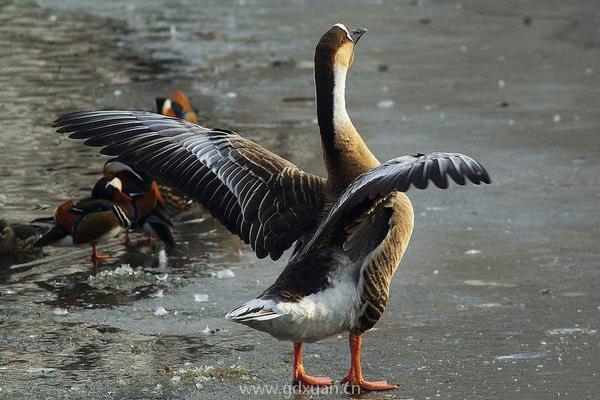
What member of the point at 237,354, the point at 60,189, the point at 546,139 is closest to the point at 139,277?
the point at 237,354

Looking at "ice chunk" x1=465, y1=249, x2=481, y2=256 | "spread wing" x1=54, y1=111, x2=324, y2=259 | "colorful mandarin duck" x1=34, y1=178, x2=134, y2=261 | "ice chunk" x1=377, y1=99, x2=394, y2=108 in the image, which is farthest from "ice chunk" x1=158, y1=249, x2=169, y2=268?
"ice chunk" x1=377, y1=99, x2=394, y2=108

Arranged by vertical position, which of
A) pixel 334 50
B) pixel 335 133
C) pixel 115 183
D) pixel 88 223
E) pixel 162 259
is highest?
Result: pixel 334 50

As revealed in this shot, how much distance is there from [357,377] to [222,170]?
126 centimetres

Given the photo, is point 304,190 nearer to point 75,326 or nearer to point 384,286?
point 384,286

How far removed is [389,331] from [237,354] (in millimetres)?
880

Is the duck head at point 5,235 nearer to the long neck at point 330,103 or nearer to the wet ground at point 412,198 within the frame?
the wet ground at point 412,198

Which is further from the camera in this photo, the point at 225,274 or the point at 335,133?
the point at 225,274

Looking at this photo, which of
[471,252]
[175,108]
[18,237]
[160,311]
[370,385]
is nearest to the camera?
[370,385]

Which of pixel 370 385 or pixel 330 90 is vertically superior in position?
pixel 330 90

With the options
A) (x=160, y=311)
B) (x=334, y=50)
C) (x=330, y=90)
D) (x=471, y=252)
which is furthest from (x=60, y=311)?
(x=471, y=252)

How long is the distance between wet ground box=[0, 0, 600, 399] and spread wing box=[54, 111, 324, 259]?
0.69 m

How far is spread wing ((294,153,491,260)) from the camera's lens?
190 inches

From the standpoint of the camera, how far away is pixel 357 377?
560 cm

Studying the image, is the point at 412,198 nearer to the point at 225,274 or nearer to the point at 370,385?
the point at 225,274
